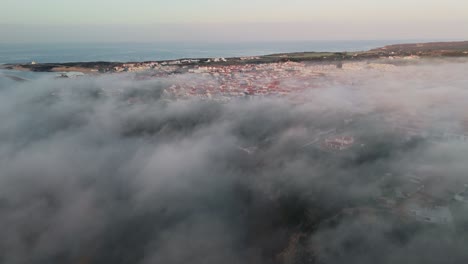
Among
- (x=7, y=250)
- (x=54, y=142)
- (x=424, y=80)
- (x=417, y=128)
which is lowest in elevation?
(x=7, y=250)

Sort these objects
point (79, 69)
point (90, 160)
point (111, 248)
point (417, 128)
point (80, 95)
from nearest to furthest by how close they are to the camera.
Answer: point (111, 248) → point (417, 128) → point (90, 160) → point (80, 95) → point (79, 69)

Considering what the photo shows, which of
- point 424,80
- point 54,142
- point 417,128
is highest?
point 424,80

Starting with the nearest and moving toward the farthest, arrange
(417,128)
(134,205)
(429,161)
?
(429,161), (134,205), (417,128)

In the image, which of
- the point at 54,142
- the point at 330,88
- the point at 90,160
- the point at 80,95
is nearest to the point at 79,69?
the point at 80,95

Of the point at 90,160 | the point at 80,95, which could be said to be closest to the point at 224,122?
the point at 90,160

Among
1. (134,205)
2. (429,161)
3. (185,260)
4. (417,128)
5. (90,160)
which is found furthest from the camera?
(90,160)

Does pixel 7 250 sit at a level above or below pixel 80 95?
below

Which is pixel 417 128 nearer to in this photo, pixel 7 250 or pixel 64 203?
pixel 64 203

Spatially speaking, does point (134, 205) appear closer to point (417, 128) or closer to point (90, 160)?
point (90, 160)

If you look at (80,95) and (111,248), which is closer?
(111,248)
